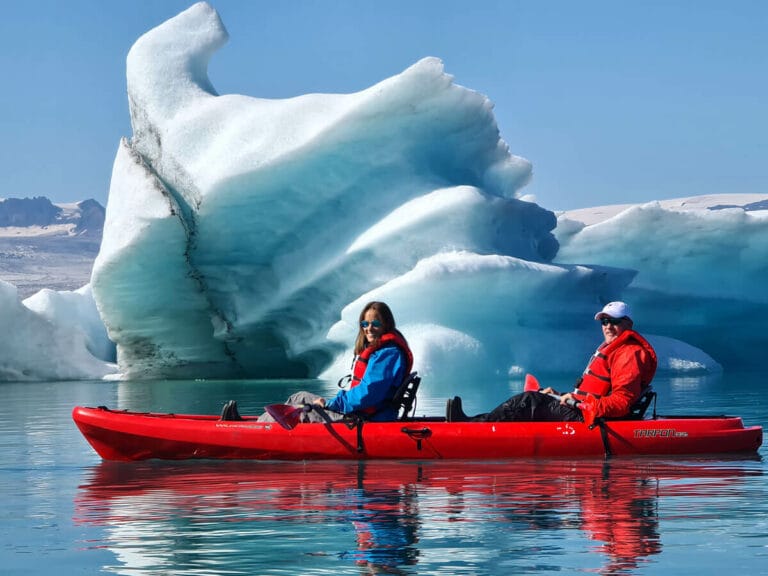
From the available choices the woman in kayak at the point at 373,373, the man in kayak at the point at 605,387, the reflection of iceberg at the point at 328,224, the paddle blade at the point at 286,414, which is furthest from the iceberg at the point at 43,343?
the man in kayak at the point at 605,387

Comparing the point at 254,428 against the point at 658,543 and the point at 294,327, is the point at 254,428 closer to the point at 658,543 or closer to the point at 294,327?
the point at 658,543

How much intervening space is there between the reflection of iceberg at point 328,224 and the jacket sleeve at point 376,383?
9.95 metres

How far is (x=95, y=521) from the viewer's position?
6.03 m

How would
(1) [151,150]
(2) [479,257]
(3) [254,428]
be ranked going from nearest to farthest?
(3) [254,428], (2) [479,257], (1) [151,150]

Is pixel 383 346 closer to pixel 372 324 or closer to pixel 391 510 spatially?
pixel 372 324

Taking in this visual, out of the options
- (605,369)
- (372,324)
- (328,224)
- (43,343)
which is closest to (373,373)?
(372,324)

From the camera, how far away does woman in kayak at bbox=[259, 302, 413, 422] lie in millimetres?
7621

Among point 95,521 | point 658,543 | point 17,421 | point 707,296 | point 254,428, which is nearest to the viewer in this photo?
point 658,543

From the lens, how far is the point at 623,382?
25.6 ft

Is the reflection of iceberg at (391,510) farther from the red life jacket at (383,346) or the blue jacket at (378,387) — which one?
the red life jacket at (383,346)

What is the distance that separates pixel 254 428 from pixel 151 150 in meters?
13.7

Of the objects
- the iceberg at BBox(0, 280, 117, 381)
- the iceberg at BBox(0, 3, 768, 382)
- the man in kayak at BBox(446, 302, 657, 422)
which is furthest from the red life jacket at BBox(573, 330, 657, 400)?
the iceberg at BBox(0, 280, 117, 381)

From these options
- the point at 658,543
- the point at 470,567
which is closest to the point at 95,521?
the point at 470,567

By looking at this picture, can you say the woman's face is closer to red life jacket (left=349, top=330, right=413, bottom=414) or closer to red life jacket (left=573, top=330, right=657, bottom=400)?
red life jacket (left=349, top=330, right=413, bottom=414)
